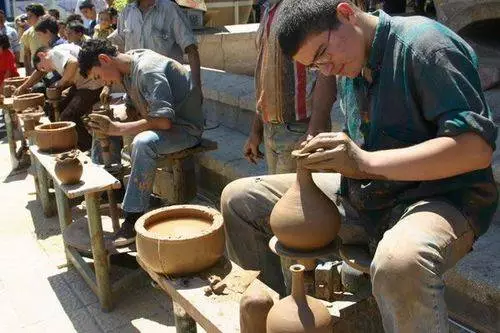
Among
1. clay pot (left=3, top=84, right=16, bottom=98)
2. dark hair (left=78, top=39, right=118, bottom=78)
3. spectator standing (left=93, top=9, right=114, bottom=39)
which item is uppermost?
dark hair (left=78, top=39, right=118, bottom=78)

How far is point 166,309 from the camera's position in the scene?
3.77m

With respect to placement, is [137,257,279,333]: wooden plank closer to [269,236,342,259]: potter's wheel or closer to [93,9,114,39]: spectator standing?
[269,236,342,259]: potter's wheel

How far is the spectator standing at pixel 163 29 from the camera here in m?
5.09

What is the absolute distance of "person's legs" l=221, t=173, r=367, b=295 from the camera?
246 centimetres

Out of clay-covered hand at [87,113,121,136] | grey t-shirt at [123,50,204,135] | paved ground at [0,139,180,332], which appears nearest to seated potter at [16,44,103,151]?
paved ground at [0,139,180,332]

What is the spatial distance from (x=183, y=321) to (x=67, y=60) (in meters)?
4.39

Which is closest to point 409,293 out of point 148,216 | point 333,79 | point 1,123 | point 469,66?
point 469,66

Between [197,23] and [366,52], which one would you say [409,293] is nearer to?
[366,52]

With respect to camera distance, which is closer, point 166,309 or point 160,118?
point 166,309

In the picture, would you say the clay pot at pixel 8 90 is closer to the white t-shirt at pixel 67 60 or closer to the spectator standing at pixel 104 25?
the white t-shirt at pixel 67 60

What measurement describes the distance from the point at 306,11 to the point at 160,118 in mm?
2371

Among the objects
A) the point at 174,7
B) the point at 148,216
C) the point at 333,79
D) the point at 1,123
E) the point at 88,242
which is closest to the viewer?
the point at 148,216

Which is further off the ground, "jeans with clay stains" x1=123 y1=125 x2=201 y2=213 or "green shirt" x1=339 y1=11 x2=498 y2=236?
"green shirt" x1=339 y1=11 x2=498 y2=236

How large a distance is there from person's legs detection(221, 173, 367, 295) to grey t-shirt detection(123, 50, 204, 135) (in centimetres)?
171
